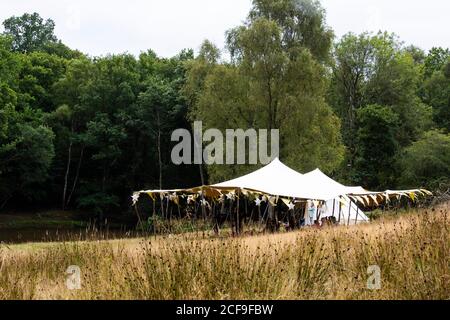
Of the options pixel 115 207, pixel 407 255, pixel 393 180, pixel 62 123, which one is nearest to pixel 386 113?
pixel 393 180

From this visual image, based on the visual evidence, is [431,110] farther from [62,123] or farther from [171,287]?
[171,287]

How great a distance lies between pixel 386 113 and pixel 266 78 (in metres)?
12.8

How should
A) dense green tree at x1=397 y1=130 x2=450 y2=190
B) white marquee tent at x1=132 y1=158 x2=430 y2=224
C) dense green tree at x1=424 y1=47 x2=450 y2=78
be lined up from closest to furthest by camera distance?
1. white marquee tent at x1=132 y1=158 x2=430 y2=224
2. dense green tree at x1=397 y1=130 x2=450 y2=190
3. dense green tree at x1=424 y1=47 x2=450 y2=78

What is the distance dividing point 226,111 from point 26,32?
38.6 metres

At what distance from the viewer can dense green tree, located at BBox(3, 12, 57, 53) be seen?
58.4 meters

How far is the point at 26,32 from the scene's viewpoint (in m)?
59.7

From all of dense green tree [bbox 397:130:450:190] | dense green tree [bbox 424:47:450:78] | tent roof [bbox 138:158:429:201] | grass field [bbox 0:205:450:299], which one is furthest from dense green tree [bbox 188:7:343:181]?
dense green tree [bbox 424:47:450:78]

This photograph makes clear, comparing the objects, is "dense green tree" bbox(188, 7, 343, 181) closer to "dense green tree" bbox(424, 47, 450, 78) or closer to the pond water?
the pond water

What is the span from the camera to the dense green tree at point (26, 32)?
58438mm

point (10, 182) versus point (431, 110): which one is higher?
point (431, 110)

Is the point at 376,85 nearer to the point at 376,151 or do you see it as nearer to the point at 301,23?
the point at 376,151

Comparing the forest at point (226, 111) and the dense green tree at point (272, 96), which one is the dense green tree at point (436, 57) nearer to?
the forest at point (226, 111)

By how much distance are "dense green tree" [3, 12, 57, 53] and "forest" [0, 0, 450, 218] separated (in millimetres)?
13805
